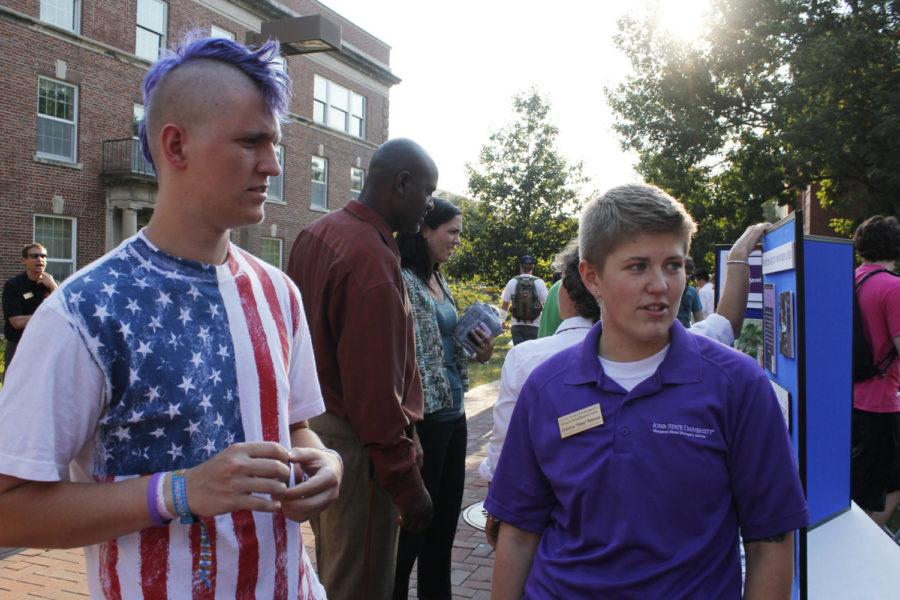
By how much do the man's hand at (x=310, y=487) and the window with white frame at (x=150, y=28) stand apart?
21.9m

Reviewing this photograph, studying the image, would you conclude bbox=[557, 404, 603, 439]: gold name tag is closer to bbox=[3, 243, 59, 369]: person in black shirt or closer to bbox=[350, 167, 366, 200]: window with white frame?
bbox=[3, 243, 59, 369]: person in black shirt

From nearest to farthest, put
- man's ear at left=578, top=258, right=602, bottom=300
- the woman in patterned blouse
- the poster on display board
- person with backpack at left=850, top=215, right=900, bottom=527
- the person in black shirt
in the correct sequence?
man's ear at left=578, top=258, right=602, bottom=300 < the poster on display board < the woman in patterned blouse < person with backpack at left=850, top=215, right=900, bottom=527 < the person in black shirt

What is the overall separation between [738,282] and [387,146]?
164cm

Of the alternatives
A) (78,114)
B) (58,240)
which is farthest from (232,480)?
(78,114)

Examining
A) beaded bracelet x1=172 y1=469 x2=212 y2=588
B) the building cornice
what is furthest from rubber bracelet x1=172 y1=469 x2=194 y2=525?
the building cornice

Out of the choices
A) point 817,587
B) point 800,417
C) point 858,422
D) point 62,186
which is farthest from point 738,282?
point 62,186

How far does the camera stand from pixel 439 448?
3.54m

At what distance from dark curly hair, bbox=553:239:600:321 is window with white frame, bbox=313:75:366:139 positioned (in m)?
26.6

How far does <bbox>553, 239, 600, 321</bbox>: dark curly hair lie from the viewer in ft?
9.39

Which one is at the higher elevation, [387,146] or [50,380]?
[387,146]

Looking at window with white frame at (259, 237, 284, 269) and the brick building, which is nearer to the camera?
the brick building

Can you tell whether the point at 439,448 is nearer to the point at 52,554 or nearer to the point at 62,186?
the point at 52,554

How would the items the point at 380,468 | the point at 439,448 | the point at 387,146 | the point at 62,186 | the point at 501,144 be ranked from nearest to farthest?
the point at 380,468, the point at 387,146, the point at 439,448, the point at 62,186, the point at 501,144

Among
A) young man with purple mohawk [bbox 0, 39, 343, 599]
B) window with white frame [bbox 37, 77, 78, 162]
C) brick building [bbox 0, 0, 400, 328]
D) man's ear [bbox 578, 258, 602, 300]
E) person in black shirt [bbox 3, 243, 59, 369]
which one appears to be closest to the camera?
young man with purple mohawk [bbox 0, 39, 343, 599]
